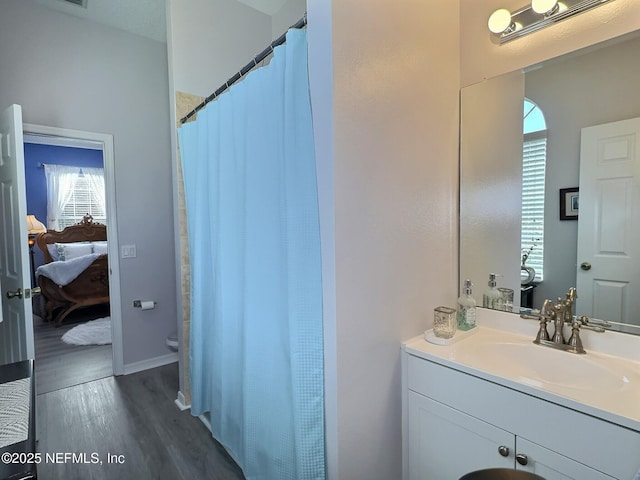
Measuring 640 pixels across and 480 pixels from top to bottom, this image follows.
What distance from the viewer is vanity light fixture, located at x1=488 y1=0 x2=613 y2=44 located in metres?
1.24

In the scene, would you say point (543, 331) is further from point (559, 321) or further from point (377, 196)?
point (377, 196)

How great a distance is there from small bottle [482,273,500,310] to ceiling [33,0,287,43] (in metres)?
2.53

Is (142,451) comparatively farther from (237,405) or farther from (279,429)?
(279,429)

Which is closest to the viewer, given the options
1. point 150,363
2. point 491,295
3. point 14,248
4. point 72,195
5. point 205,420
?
point 491,295

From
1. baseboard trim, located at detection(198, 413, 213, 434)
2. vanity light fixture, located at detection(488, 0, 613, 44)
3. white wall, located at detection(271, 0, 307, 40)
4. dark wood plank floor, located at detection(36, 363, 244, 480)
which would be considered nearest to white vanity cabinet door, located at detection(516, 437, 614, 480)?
dark wood plank floor, located at detection(36, 363, 244, 480)

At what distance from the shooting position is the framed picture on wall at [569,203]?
1304 millimetres

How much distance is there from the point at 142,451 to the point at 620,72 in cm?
289

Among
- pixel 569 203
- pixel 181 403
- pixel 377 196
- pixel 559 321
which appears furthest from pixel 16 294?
pixel 569 203

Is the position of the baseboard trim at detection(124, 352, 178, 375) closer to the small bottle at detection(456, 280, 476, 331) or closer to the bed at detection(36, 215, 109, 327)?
the bed at detection(36, 215, 109, 327)

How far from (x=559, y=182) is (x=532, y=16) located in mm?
690

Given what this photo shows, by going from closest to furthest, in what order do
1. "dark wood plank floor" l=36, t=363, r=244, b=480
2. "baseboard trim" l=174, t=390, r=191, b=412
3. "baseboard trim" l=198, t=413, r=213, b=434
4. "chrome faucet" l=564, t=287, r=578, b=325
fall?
"chrome faucet" l=564, t=287, r=578, b=325
"dark wood plank floor" l=36, t=363, r=244, b=480
"baseboard trim" l=198, t=413, r=213, b=434
"baseboard trim" l=174, t=390, r=191, b=412

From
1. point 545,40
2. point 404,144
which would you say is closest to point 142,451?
point 404,144

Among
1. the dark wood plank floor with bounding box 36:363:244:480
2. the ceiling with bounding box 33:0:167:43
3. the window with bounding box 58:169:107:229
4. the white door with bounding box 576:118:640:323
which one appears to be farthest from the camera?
the window with bounding box 58:169:107:229

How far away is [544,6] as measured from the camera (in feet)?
4.17
